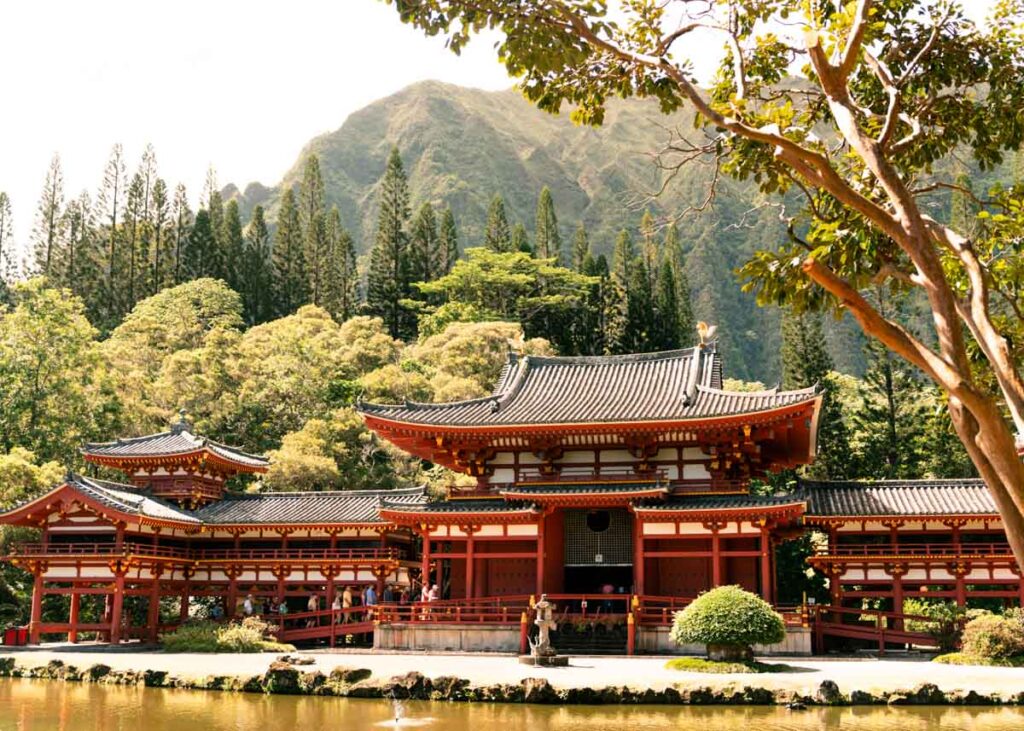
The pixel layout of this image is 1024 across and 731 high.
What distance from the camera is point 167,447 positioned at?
31.3 meters

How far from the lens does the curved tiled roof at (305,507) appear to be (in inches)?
1154

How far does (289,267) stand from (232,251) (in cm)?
408

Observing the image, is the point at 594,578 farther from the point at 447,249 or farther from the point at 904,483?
the point at 447,249

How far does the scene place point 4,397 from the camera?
3772cm

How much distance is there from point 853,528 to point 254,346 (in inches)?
1248

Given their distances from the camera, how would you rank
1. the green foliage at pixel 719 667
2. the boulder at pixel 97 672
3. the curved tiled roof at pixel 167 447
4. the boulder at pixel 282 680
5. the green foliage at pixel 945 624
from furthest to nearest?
the curved tiled roof at pixel 167 447, the green foliage at pixel 945 624, the boulder at pixel 97 672, the green foliage at pixel 719 667, the boulder at pixel 282 680

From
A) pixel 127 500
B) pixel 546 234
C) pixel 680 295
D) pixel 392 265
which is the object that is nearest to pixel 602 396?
pixel 127 500

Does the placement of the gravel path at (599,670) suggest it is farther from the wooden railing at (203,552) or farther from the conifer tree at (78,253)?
the conifer tree at (78,253)

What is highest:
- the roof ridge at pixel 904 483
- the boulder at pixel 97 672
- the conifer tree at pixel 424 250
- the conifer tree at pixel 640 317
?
the conifer tree at pixel 424 250

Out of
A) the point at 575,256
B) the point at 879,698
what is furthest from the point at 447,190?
the point at 879,698

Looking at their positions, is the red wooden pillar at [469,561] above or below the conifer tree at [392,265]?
below

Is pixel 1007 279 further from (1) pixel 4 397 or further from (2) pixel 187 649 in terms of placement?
(1) pixel 4 397

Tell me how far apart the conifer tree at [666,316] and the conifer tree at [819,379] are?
11.3 metres

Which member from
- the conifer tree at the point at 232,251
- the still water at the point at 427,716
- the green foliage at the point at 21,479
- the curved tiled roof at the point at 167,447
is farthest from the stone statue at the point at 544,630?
the conifer tree at the point at 232,251
